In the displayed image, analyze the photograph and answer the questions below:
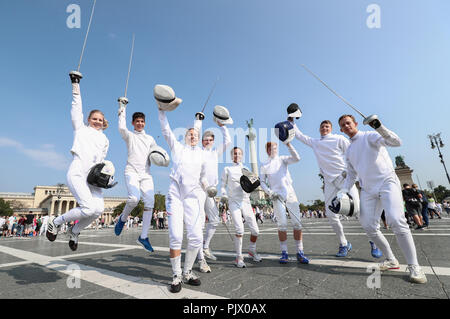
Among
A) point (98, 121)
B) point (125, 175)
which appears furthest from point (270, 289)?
point (98, 121)

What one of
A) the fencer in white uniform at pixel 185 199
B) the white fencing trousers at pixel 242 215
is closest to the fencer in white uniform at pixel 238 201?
the white fencing trousers at pixel 242 215

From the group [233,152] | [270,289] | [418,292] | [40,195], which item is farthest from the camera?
[40,195]

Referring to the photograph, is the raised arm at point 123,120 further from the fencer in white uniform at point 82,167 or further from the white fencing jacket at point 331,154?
the white fencing jacket at point 331,154

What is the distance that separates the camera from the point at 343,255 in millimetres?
4109

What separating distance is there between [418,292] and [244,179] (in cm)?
279

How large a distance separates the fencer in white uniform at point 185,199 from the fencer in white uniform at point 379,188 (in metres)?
2.18

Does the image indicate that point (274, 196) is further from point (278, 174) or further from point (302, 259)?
point (302, 259)

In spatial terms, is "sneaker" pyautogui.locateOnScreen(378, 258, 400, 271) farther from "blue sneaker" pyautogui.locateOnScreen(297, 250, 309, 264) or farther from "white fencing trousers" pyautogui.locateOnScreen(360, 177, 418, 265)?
"blue sneaker" pyautogui.locateOnScreen(297, 250, 309, 264)

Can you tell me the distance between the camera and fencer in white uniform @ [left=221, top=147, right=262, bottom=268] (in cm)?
412

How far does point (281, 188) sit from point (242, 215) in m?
0.97

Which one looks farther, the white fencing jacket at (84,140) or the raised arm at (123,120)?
the raised arm at (123,120)

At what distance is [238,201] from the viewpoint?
4465 mm

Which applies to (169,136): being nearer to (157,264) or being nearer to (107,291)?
(107,291)

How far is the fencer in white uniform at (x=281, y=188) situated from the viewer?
4219 millimetres
